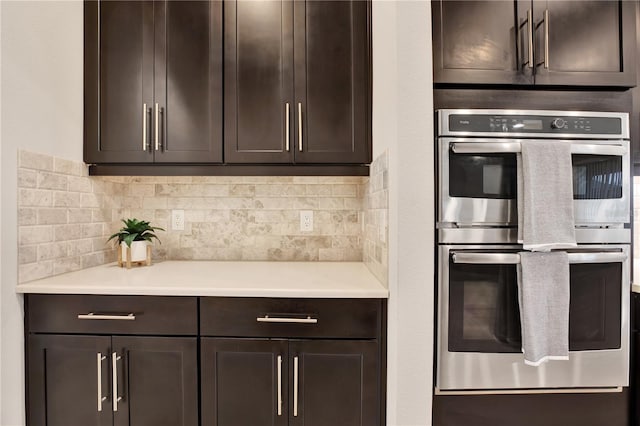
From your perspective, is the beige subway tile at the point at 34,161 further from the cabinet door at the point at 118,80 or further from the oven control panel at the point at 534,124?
the oven control panel at the point at 534,124

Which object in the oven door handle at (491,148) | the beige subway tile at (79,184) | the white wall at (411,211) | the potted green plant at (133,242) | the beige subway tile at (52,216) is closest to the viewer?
the white wall at (411,211)

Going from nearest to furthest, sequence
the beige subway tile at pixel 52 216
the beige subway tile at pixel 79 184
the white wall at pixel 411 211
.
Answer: the white wall at pixel 411 211
the beige subway tile at pixel 52 216
the beige subway tile at pixel 79 184

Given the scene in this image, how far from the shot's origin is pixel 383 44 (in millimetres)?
1475

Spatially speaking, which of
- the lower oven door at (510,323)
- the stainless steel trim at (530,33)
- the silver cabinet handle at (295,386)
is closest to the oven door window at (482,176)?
the lower oven door at (510,323)

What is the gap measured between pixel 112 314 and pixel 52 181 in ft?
2.20

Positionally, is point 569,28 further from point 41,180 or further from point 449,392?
point 41,180

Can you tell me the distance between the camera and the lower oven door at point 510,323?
1377 millimetres

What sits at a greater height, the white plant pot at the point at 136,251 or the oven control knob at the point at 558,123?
the oven control knob at the point at 558,123

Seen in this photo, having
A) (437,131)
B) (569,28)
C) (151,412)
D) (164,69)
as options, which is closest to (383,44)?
(437,131)

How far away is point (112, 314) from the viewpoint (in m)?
1.43

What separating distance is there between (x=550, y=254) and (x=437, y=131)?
64 cm

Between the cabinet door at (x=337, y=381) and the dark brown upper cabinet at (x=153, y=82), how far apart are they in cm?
103

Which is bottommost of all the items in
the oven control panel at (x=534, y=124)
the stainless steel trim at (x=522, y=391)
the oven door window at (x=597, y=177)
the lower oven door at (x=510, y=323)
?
the stainless steel trim at (x=522, y=391)

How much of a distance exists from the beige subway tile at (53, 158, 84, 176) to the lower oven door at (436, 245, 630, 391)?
5.63 feet
